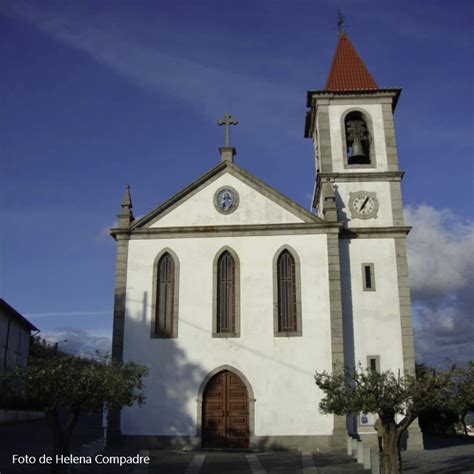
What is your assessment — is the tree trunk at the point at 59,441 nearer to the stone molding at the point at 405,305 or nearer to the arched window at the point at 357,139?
the stone molding at the point at 405,305

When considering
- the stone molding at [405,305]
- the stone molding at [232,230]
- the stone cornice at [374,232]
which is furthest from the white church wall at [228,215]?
the stone molding at [405,305]

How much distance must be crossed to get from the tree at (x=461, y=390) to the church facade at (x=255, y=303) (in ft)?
24.7

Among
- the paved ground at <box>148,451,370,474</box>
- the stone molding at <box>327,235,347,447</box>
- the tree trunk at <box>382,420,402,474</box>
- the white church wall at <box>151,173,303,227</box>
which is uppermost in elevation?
the white church wall at <box>151,173,303,227</box>

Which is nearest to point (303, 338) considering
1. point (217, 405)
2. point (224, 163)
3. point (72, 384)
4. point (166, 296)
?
point (217, 405)

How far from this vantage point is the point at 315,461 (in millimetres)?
18734

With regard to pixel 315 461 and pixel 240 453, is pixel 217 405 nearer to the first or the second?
pixel 240 453

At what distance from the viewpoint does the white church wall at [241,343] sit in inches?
870

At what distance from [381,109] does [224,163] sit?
26.8 ft

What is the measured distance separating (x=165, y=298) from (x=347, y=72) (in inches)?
577

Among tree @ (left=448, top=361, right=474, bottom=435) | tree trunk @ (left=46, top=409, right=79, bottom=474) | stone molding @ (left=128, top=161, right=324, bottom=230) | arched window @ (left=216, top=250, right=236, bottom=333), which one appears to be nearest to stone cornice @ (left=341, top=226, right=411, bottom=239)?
stone molding @ (left=128, top=161, right=324, bottom=230)

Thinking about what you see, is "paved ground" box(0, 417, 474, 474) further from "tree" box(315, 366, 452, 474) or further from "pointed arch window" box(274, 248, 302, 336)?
"pointed arch window" box(274, 248, 302, 336)

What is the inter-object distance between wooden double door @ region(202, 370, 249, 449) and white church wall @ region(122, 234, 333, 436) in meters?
0.47

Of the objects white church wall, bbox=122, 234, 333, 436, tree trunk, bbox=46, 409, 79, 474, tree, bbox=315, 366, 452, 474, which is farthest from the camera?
white church wall, bbox=122, 234, 333, 436

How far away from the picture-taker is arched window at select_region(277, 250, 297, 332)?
23.0m
